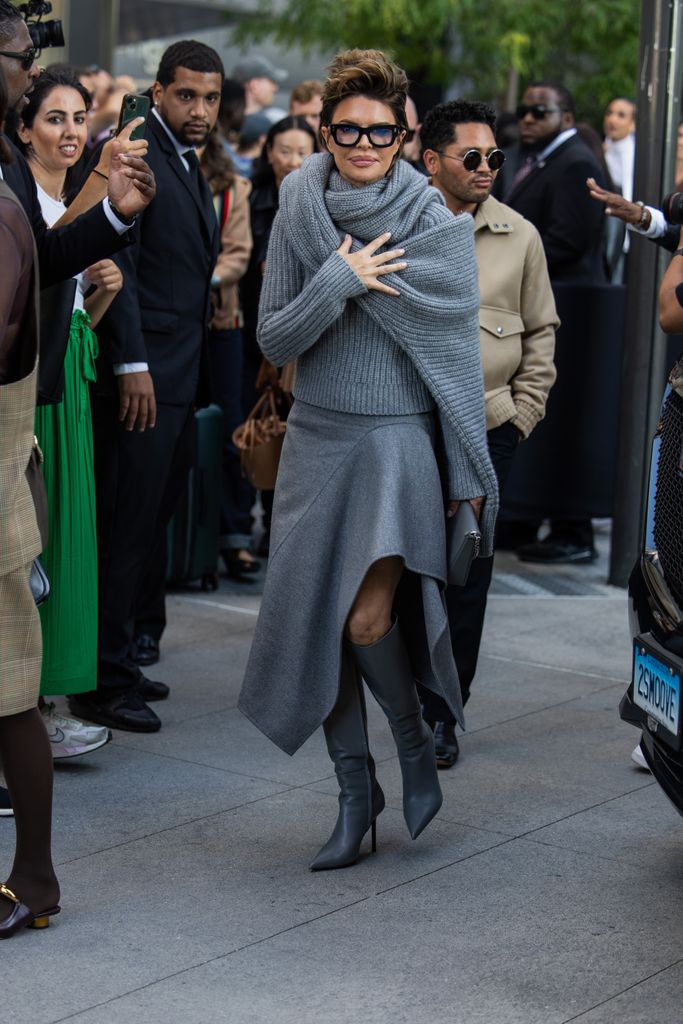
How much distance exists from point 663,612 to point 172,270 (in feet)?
8.40

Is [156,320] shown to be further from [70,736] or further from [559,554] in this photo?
[559,554]

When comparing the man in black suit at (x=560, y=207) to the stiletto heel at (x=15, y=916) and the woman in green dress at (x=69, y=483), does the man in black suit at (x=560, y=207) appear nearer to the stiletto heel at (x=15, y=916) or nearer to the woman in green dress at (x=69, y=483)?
the woman in green dress at (x=69, y=483)

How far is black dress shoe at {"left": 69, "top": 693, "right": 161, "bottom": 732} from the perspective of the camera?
5715mm

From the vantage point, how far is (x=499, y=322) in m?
5.52

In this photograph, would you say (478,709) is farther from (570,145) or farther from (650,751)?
(570,145)

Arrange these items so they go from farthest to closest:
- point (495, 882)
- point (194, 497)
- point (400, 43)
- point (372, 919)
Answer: point (400, 43), point (194, 497), point (495, 882), point (372, 919)

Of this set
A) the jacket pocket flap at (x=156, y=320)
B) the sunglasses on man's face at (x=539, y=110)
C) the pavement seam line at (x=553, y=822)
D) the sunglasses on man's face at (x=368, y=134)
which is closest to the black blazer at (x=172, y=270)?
the jacket pocket flap at (x=156, y=320)

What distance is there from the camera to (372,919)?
4121 mm

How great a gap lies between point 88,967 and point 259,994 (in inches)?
16.4

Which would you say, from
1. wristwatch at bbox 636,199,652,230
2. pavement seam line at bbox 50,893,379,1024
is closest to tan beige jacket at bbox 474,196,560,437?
wristwatch at bbox 636,199,652,230

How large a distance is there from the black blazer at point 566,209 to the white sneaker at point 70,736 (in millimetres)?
4388

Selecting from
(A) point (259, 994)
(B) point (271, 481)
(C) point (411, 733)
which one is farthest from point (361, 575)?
(B) point (271, 481)

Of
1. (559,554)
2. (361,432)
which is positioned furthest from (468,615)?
(559,554)

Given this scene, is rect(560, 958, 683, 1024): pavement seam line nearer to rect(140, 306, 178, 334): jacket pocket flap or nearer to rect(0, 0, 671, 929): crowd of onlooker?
rect(0, 0, 671, 929): crowd of onlooker
